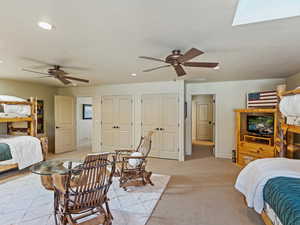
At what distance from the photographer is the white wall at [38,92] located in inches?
215

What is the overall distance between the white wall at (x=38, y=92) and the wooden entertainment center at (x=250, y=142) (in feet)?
20.4

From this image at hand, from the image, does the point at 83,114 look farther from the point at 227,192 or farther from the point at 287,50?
the point at 287,50

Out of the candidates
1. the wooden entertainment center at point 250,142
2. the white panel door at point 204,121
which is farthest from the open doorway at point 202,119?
the wooden entertainment center at point 250,142

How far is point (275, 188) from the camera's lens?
1.87 m

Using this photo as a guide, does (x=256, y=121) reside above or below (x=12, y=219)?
above

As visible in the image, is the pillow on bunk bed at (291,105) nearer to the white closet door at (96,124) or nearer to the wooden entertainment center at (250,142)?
the wooden entertainment center at (250,142)

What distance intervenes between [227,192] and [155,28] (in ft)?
9.77

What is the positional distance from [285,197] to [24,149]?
4920mm

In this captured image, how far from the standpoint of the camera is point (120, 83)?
20.0 ft

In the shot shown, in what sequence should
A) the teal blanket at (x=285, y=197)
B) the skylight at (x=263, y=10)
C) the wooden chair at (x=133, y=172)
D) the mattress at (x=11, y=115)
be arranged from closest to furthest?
the teal blanket at (x=285, y=197), the skylight at (x=263, y=10), the wooden chair at (x=133, y=172), the mattress at (x=11, y=115)

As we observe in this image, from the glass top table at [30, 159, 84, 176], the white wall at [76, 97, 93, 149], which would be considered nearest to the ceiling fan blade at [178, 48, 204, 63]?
the glass top table at [30, 159, 84, 176]

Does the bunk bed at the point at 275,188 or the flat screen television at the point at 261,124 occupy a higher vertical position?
the flat screen television at the point at 261,124

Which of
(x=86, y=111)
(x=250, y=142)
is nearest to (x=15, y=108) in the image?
(x=86, y=111)

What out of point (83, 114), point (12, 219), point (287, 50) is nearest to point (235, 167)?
point (287, 50)
